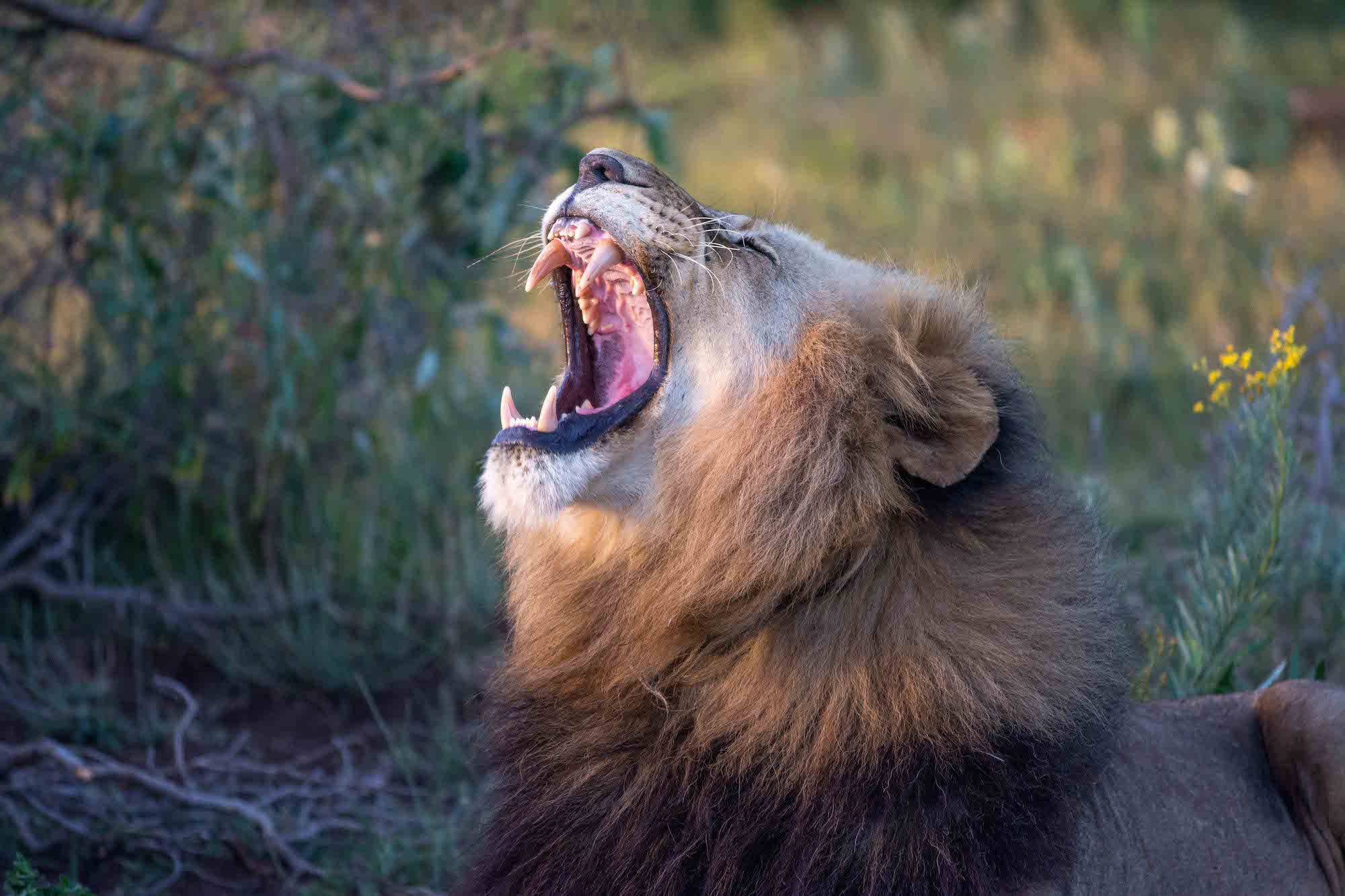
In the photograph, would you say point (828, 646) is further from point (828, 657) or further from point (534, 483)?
point (534, 483)

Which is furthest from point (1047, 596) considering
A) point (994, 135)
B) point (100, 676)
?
point (994, 135)

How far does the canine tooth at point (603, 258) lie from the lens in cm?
246

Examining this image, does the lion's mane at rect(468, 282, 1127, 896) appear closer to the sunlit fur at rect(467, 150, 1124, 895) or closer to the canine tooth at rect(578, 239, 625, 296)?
the sunlit fur at rect(467, 150, 1124, 895)

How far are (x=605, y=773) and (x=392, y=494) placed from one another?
2.65m

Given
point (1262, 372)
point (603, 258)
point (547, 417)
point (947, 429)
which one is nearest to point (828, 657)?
point (947, 429)

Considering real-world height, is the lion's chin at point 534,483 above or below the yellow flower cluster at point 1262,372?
below

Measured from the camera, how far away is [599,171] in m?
2.52

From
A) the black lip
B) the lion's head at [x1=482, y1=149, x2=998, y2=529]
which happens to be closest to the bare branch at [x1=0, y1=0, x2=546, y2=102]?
the lion's head at [x1=482, y1=149, x2=998, y2=529]

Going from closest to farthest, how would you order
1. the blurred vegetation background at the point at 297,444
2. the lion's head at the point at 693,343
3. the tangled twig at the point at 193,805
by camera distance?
the lion's head at the point at 693,343, the tangled twig at the point at 193,805, the blurred vegetation background at the point at 297,444

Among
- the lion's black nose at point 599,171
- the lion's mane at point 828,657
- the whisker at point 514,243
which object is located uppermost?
the lion's black nose at point 599,171

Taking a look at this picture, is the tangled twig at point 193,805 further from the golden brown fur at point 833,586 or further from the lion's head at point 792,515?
the golden brown fur at point 833,586

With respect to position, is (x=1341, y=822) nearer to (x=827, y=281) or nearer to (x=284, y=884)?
(x=827, y=281)

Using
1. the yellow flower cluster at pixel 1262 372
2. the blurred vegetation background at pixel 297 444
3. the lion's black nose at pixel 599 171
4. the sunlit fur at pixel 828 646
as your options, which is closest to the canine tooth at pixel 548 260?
the lion's black nose at pixel 599 171

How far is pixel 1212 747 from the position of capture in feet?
8.57
